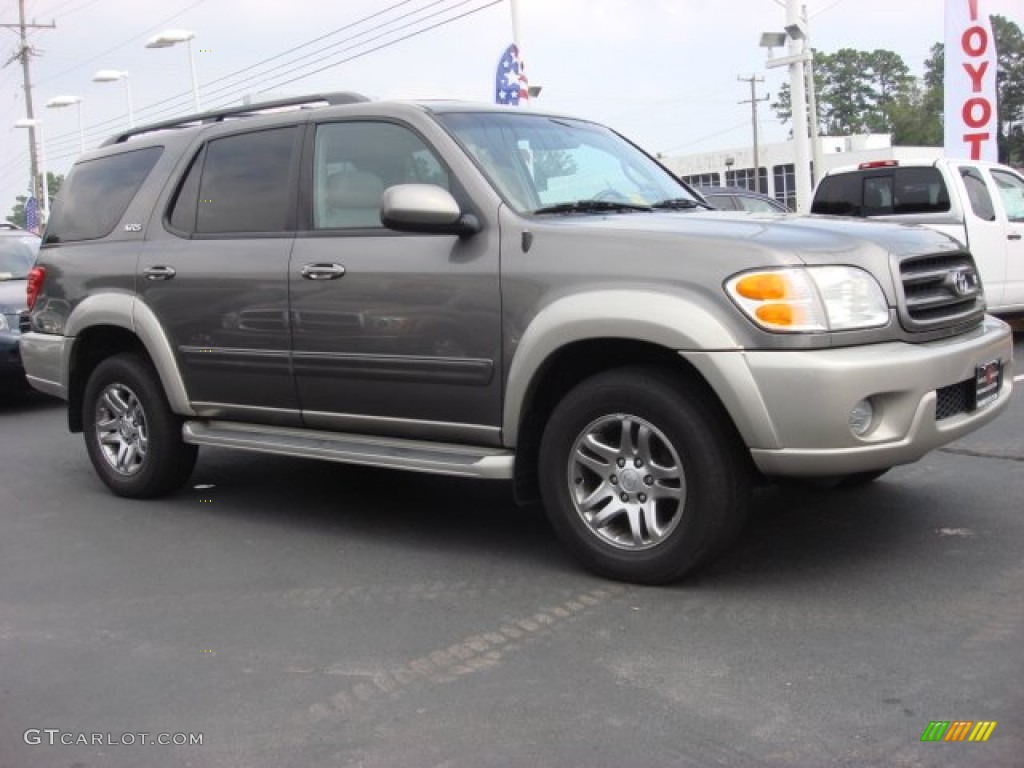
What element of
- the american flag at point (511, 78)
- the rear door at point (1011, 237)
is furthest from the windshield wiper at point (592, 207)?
the american flag at point (511, 78)

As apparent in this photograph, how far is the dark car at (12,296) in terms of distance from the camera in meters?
9.49

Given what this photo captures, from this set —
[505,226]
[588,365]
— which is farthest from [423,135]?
[588,365]

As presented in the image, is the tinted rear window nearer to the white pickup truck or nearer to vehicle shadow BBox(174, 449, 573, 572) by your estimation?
the white pickup truck

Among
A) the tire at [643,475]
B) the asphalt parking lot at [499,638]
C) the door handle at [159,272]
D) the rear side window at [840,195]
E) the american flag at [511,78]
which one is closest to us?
the asphalt parking lot at [499,638]

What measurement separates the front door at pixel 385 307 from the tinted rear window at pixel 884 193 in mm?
7153

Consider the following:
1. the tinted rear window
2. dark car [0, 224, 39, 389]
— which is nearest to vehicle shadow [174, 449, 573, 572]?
dark car [0, 224, 39, 389]

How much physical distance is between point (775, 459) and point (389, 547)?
1902mm

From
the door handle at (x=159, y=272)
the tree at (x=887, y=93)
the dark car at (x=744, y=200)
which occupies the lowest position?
the door handle at (x=159, y=272)

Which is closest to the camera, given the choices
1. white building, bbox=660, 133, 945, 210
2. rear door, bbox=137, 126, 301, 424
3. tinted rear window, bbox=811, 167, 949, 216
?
rear door, bbox=137, 126, 301, 424

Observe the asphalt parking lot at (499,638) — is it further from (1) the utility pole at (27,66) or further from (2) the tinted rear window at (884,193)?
(1) the utility pole at (27,66)

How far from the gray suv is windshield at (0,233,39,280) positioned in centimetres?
528

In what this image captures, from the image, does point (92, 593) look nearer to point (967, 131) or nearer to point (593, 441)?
point (593, 441)

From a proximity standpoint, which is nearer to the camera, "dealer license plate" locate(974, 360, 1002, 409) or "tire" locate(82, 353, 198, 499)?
"dealer license plate" locate(974, 360, 1002, 409)

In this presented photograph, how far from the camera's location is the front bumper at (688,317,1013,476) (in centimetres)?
362
